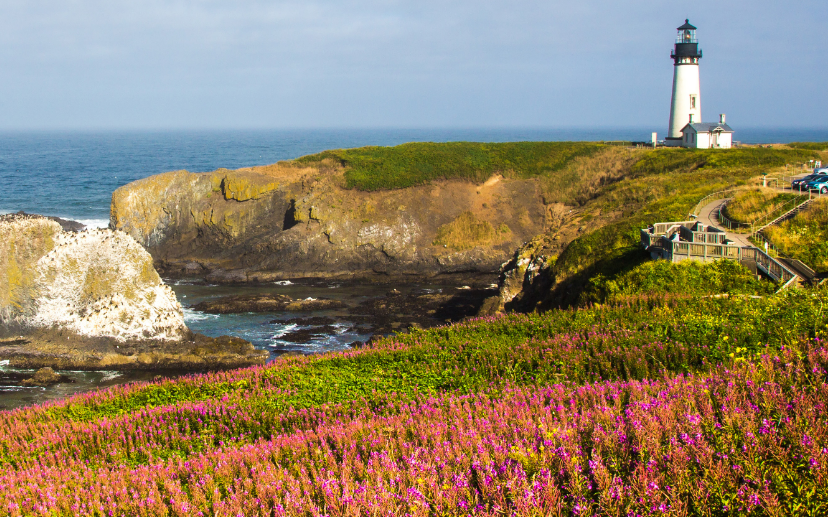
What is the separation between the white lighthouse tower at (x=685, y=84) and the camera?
64.6 meters

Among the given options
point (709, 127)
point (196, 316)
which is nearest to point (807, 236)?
point (196, 316)

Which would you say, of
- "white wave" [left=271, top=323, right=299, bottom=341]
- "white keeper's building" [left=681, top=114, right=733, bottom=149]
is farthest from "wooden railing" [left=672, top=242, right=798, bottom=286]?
"white keeper's building" [left=681, top=114, right=733, bottom=149]

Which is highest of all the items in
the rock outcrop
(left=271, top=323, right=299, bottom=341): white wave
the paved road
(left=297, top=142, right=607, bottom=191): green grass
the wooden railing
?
(left=297, top=142, right=607, bottom=191): green grass

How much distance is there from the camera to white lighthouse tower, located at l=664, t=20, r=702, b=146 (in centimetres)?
6462

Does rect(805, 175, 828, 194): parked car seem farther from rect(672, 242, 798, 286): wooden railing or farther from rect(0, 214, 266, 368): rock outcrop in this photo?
rect(0, 214, 266, 368): rock outcrop

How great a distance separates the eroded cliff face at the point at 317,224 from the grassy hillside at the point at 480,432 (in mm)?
35855

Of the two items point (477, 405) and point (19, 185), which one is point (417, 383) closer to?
point (477, 405)

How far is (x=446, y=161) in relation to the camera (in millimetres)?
63938

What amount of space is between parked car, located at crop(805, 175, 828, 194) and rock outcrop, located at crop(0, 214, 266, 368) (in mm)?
29808

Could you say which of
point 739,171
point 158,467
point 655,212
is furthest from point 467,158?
point 158,467

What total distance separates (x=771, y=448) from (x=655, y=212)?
3098 cm

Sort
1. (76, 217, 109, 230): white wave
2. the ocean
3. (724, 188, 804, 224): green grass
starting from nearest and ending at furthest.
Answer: the ocean
(724, 188, 804, 224): green grass
(76, 217, 109, 230): white wave

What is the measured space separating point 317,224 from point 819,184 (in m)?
36.1

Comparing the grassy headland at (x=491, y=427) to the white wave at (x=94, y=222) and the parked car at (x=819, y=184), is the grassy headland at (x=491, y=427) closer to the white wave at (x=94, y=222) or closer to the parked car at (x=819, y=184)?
the parked car at (x=819, y=184)
